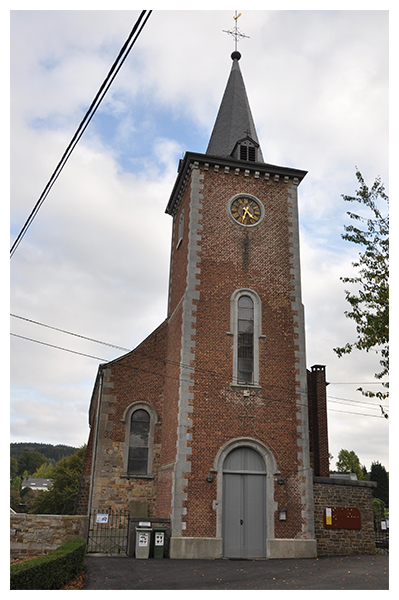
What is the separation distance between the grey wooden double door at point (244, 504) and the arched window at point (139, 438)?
3.64 m

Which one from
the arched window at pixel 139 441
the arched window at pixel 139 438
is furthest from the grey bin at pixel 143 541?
the arched window at pixel 139 441

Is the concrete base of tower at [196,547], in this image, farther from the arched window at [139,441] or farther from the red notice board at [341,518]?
the red notice board at [341,518]

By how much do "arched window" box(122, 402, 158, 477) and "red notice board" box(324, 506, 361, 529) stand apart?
21.6 feet

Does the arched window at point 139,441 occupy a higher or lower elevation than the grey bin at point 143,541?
higher

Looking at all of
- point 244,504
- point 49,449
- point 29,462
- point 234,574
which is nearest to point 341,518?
point 244,504

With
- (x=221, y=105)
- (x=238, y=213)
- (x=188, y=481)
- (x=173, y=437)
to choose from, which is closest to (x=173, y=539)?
(x=188, y=481)

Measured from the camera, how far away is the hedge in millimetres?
9016

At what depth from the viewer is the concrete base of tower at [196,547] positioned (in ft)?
52.2

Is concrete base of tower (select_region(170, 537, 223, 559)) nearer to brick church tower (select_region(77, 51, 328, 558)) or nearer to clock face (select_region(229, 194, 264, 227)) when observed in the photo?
brick church tower (select_region(77, 51, 328, 558))

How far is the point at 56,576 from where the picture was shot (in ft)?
33.4

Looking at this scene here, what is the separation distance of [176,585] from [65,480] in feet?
124

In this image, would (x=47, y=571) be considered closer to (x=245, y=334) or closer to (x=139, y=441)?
(x=139, y=441)

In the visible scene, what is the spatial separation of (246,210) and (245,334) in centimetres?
525

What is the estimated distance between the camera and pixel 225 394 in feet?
59.0
